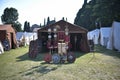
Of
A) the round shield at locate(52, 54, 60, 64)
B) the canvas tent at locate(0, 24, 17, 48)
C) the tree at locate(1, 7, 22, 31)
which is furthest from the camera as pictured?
the tree at locate(1, 7, 22, 31)

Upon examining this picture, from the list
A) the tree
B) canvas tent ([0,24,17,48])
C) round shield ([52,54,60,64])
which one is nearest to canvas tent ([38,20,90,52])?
canvas tent ([0,24,17,48])

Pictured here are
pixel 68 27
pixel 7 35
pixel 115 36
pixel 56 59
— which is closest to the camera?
pixel 56 59

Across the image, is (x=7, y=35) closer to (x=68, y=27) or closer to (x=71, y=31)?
(x=68, y=27)

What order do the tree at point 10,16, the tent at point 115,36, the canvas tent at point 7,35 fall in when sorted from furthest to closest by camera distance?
the tree at point 10,16 → the canvas tent at point 7,35 → the tent at point 115,36

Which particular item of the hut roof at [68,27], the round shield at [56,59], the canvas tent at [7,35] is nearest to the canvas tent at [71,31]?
the hut roof at [68,27]

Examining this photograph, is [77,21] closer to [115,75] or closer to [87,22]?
[87,22]

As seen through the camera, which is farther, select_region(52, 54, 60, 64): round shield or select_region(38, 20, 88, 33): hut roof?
select_region(38, 20, 88, 33): hut roof

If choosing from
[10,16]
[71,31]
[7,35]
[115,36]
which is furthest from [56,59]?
[10,16]

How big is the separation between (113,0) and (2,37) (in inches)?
921

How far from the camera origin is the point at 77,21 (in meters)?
67.1

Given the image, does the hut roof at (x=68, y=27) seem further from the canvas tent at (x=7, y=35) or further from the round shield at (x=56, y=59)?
the round shield at (x=56, y=59)

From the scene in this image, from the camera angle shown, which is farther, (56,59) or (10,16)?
(10,16)

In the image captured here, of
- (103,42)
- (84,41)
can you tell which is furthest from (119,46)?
(103,42)

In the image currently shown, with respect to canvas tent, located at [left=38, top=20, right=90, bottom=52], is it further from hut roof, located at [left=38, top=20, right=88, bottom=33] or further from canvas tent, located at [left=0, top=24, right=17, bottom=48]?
canvas tent, located at [left=0, top=24, right=17, bottom=48]
